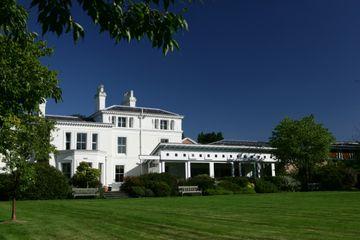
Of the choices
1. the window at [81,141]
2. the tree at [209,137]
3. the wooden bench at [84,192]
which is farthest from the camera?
the tree at [209,137]

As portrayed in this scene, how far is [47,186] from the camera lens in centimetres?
3306

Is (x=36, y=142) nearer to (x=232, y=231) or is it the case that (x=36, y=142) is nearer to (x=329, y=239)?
(x=232, y=231)

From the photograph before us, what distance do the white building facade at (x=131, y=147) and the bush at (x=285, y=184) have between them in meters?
4.88

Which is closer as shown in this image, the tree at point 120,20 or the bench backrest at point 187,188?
the tree at point 120,20

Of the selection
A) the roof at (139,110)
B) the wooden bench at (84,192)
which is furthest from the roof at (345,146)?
the wooden bench at (84,192)

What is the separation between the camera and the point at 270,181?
46.0 meters

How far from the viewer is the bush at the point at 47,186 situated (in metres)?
32.5

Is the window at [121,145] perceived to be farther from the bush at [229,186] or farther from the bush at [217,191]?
the bush at [217,191]

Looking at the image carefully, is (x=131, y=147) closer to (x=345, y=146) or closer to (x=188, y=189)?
(x=188, y=189)

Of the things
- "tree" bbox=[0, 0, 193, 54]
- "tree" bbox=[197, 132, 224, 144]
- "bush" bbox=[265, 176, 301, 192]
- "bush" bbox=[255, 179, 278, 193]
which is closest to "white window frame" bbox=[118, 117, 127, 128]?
"bush" bbox=[255, 179, 278, 193]

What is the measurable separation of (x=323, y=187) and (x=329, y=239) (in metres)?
39.4

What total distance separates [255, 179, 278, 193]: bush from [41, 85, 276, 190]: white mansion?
617 centimetres

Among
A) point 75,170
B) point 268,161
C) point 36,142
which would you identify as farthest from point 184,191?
point 36,142

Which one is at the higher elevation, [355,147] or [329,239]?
[355,147]
